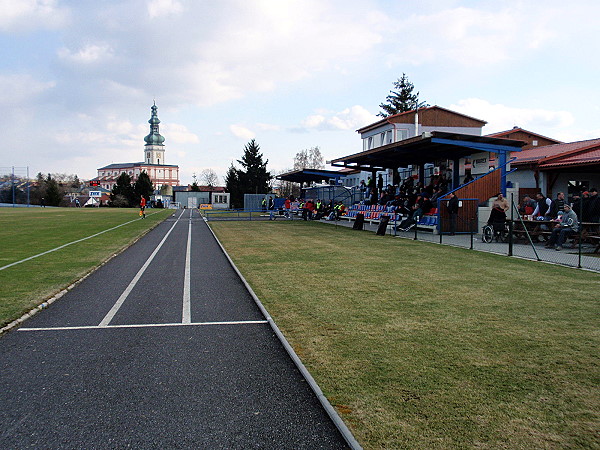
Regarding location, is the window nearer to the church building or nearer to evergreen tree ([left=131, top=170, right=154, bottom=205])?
evergreen tree ([left=131, top=170, right=154, bottom=205])

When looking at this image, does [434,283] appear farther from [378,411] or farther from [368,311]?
[378,411]

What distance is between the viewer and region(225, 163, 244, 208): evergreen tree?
87312 mm

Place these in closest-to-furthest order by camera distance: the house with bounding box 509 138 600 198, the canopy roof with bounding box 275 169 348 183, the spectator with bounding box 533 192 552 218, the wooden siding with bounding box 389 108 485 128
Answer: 1. the spectator with bounding box 533 192 552 218
2. the house with bounding box 509 138 600 198
3. the canopy roof with bounding box 275 169 348 183
4. the wooden siding with bounding box 389 108 485 128

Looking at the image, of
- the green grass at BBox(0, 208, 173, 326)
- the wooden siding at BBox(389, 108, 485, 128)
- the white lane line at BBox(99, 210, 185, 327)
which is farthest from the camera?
the wooden siding at BBox(389, 108, 485, 128)

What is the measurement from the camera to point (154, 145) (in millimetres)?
175125

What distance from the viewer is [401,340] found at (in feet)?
18.8

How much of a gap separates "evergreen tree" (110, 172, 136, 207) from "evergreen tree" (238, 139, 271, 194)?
79.0 feet

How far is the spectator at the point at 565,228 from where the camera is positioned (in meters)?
15.3

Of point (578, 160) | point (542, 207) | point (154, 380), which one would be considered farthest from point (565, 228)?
point (154, 380)

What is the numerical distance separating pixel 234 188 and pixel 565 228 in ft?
250

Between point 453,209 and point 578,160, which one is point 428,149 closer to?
point 453,209

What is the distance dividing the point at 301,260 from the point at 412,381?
8.92 metres

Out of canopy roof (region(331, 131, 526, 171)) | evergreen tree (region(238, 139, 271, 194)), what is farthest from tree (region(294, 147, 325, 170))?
canopy roof (region(331, 131, 526, 171))

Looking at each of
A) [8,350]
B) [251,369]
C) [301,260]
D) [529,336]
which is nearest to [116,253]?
[301,260]
